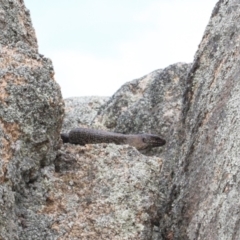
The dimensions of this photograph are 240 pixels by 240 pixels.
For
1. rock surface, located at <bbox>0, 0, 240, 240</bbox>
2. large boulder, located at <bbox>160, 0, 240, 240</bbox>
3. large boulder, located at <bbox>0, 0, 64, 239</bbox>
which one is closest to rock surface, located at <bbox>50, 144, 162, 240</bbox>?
rock surface, located at <bbox>0, 0, 240, 240</bbox>

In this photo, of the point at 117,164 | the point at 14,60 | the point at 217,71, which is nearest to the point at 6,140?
the point at 14,60

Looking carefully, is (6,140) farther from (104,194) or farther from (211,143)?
(211,143)

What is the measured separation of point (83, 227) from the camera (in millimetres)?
5723

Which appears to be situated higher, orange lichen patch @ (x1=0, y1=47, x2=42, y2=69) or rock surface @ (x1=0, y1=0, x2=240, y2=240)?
orange lichen patch @ (x1=0, y1=47, x2=42, y2=69)

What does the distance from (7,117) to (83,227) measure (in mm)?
1148

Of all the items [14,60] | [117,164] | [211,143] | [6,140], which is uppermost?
[14,60]

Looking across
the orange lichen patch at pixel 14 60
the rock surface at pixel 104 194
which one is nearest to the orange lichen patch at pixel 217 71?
the rock surface at pixel 104 194

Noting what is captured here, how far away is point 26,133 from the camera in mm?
5660

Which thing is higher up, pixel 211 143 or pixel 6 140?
pixel 211 143

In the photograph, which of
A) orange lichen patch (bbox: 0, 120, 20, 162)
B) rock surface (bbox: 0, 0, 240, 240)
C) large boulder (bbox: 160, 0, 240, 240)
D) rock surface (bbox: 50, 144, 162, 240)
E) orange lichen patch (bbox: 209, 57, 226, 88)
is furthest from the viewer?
orange lichen patch (bbox: 209, 57, 226, 88)

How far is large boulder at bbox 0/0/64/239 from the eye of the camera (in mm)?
5410

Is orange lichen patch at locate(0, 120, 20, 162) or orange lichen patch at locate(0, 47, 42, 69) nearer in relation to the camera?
orange lichen patch at locate(0, 120, 20, 162)

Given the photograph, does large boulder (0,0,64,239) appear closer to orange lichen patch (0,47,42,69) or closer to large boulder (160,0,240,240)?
orange lichen patch (0,47,42,69)

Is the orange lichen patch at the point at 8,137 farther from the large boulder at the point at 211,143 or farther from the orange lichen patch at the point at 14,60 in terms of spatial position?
the large boulder at the point at 211,143
